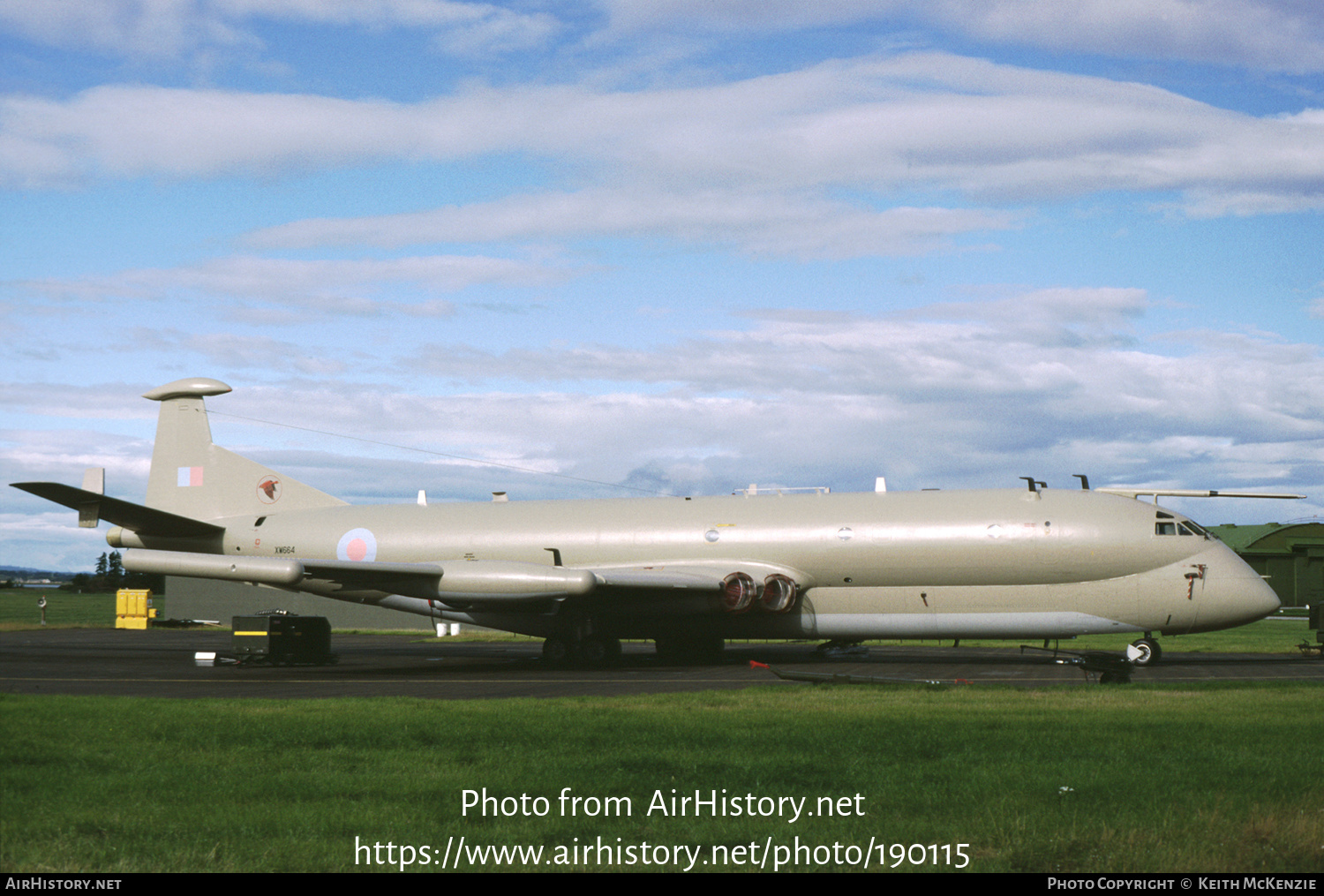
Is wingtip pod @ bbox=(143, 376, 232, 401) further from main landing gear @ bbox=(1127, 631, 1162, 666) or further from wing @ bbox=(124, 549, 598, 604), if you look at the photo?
main landing gear @ bbox=(1127, 631, 1162, 666)

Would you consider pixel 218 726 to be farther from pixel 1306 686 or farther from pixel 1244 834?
pixel 1306 686

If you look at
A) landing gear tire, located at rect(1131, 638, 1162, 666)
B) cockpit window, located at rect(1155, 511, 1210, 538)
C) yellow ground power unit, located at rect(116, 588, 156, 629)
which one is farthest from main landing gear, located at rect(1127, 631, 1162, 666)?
yellow ground power unit, located at rect(116, 588, 156, 629)

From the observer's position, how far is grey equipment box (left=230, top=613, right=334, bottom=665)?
26797mm

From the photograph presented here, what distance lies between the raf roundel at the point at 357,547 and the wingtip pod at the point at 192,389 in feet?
23.9

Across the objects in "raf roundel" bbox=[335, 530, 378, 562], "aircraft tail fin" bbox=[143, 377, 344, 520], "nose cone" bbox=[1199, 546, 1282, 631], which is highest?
"aircraft tail fin" bbox=[143, 377, 344, 520]

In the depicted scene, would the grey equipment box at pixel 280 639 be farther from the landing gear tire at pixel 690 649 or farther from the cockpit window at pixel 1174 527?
the cockpit window at pixel 1174 527

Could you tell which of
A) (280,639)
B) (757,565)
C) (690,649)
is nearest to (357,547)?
(280,639)

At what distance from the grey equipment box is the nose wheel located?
61.6ft

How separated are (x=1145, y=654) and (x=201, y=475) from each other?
88.3 feet

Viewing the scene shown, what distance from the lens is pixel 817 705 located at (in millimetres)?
16000

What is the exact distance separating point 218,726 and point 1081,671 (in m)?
17.7

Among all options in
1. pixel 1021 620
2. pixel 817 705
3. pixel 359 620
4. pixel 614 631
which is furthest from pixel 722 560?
pixel 359 620

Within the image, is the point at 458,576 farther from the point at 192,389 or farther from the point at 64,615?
the point at 64,615

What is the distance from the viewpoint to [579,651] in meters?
28.3
